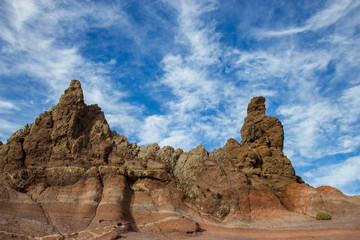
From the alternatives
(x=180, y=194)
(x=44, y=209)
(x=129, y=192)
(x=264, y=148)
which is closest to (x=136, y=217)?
(x=129, y=192)

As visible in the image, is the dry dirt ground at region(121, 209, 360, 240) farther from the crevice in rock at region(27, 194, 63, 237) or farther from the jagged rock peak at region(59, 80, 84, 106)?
the jagged rock peak at region(59, 80, 84, 106)

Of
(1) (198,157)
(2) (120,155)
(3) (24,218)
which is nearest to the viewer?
(3) (24,218)

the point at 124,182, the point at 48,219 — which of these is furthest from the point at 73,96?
the point at 48,219

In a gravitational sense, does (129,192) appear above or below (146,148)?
below

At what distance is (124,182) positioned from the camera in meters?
28.5

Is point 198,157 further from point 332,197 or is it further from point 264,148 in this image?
point 332,197

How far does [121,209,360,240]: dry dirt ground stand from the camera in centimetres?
2500

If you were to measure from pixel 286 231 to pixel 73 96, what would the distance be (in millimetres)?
25531

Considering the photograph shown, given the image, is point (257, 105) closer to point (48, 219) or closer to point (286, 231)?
point (286, 231)

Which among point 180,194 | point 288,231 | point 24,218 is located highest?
point 180,194

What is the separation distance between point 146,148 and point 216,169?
8.78 m

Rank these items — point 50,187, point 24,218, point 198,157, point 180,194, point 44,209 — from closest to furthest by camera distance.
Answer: point 24,218, point 44,209, point 50,187, point 180,194, point 198,157

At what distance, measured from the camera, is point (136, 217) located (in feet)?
88.8

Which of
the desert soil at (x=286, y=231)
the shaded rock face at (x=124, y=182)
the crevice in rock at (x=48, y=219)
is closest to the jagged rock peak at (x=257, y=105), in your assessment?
the shaded rock face at (x=124, y=182)
